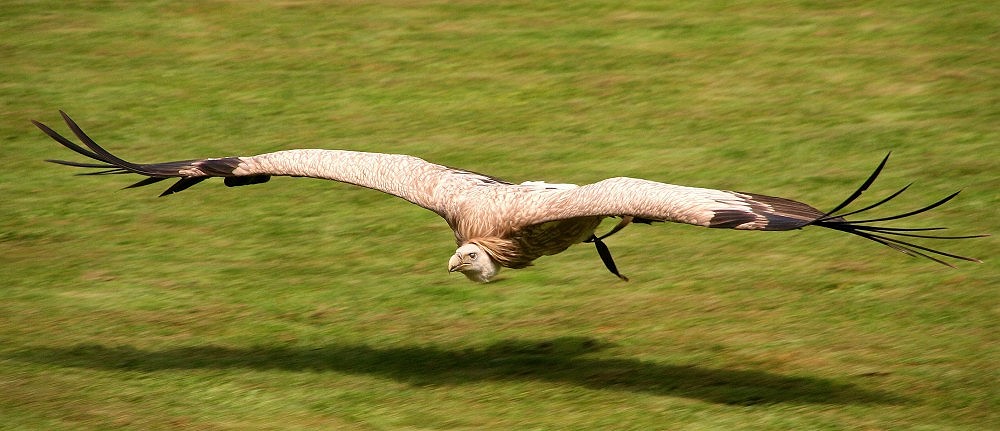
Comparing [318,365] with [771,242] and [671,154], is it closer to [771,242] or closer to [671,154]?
[771,242]

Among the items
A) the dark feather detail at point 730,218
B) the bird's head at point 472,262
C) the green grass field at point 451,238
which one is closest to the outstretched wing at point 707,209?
the dark feather detail at point 730,218

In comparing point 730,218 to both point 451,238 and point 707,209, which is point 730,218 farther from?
point 451,238

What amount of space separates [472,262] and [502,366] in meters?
0.80

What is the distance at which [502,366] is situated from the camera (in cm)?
948

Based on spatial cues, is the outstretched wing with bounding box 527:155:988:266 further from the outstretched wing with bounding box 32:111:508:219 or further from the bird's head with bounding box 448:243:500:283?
the outstretched wing with bounding box 32:111:508:219

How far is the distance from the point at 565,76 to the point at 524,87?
1.76 feet

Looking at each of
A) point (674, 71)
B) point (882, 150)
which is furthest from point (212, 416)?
point (674, 71)

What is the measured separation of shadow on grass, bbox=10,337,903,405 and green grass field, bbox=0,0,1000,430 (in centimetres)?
3

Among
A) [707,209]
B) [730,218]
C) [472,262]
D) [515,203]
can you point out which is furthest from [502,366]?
[730,218]

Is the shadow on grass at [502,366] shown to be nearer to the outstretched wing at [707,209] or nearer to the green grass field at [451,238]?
the green grass field at [451,238]

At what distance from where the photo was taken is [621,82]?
15703mm

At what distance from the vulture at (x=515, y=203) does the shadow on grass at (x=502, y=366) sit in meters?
0.62

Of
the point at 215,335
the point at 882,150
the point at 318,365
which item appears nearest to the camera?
the point at 318,365

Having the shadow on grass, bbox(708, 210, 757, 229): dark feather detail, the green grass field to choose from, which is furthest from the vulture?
the green grass field
